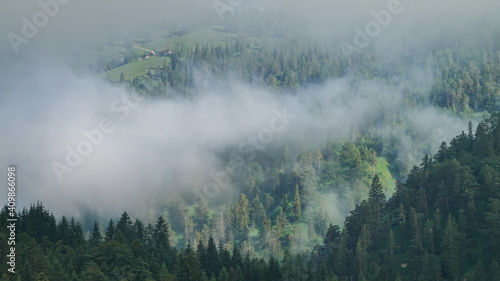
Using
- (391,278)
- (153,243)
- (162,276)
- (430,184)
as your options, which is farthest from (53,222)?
(430,184)

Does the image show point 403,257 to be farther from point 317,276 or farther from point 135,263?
point 135,263

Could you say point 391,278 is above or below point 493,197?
below

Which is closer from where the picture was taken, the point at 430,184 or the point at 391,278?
the point at 391,278

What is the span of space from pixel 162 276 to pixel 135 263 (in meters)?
8.64

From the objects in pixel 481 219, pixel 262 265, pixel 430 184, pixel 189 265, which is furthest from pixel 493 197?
pixel 189 265

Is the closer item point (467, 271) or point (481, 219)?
point (467, 271)

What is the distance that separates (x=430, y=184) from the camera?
199000 millimetres

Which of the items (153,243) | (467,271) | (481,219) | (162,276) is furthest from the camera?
(153,243)

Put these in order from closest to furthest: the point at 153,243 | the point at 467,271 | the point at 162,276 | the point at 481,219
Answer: the point at 162,276
the point at 467,271
the point at 481,219
the point at 153,243

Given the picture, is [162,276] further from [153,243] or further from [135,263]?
[153,243]

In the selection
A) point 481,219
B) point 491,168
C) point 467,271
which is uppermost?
point 491,168

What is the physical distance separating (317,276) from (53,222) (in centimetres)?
6074

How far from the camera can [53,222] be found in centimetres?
18750

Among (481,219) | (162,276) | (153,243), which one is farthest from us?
(153,243)
